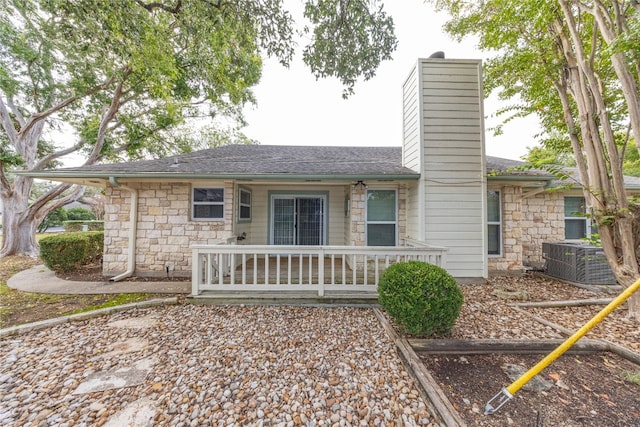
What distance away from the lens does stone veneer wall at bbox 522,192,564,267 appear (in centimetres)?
657

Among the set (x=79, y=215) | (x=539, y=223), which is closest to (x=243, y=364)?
(x=539, y=223)

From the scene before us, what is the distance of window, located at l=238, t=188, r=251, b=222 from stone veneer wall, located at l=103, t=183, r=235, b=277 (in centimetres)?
51

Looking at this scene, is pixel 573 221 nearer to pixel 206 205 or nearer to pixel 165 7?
pixel 206 205

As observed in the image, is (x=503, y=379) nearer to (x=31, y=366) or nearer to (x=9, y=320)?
(x=31, y=366)

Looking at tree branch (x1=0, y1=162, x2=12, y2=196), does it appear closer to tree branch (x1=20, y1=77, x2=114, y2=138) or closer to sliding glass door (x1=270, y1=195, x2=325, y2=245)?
tree branch (x1=20, y1=77, x2=114, y2=138)

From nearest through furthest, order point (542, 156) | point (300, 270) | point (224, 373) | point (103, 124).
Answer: point (224, 373)
point (300, 270)
point (542, 156)
point (103, 124)

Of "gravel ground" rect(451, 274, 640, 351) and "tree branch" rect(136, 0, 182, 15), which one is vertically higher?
"tree branch" rect(136, 0, 182, 15)

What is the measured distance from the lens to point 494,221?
604 cm

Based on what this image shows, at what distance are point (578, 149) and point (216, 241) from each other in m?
7.40

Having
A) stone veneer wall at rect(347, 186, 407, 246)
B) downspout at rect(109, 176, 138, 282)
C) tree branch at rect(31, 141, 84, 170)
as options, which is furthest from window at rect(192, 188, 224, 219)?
tree branch at rect(31, 141, 84, 170)

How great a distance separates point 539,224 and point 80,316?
1035cm

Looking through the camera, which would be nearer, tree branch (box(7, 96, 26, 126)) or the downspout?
the downspout

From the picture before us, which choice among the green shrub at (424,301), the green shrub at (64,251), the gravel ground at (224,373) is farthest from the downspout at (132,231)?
the green shrub at (424,301)

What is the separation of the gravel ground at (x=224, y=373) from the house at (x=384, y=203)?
1.09 m
